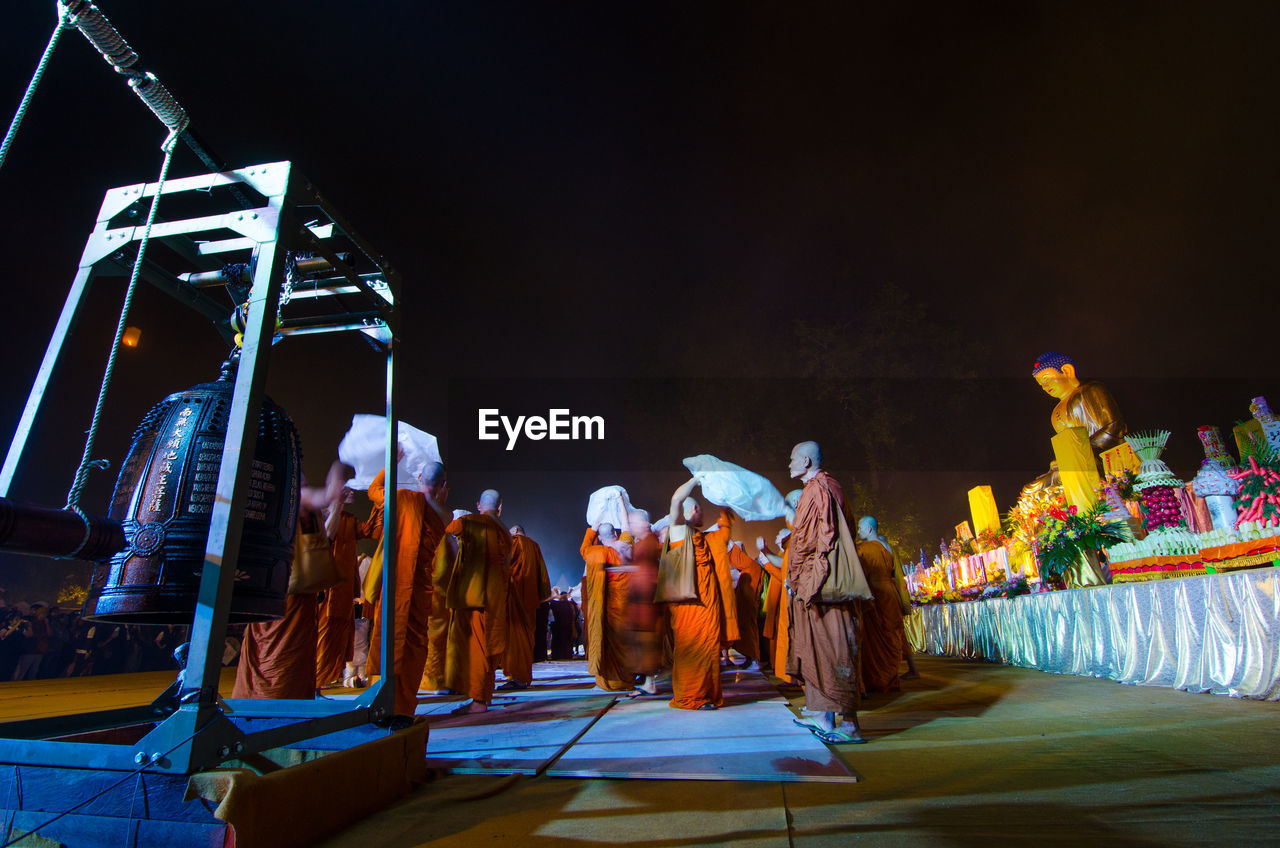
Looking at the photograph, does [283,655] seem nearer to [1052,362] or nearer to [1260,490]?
[1260,490]

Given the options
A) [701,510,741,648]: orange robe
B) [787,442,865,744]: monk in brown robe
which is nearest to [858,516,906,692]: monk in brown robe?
[701,510,741,648]: orange robe

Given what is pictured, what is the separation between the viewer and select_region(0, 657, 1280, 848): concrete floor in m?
1.62

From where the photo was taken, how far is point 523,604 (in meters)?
5.73

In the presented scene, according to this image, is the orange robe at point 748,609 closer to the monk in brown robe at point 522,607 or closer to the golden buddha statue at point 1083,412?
the monk in brown robe at point 522,607

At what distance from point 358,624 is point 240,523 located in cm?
739

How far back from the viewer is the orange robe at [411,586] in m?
3.29

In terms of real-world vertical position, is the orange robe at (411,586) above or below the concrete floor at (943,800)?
above

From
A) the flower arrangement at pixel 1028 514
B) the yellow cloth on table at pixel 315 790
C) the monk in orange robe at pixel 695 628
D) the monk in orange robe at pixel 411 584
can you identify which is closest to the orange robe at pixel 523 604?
the monk in orange robe at pixel 695 628

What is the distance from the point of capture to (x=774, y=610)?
6605 mm

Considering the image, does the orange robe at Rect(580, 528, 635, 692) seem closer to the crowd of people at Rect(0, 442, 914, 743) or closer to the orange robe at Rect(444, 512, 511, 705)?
the crowd of people at Rect(0, 442, 914, 743)

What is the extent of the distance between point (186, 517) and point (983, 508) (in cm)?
1306

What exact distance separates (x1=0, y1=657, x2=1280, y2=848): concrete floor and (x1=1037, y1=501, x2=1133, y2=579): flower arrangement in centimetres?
257

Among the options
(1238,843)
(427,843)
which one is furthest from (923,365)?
(427,843)

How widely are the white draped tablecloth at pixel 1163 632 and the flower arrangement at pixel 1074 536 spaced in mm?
324
